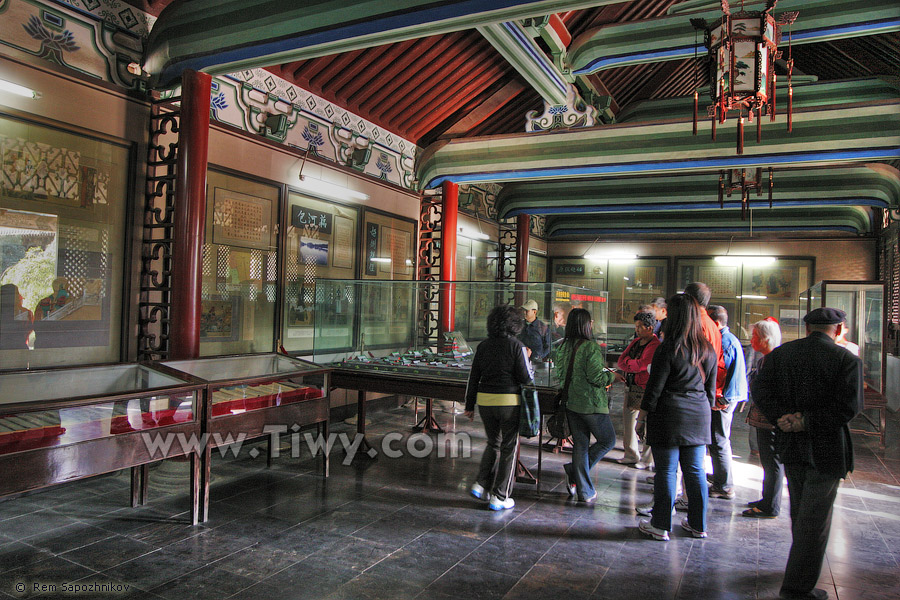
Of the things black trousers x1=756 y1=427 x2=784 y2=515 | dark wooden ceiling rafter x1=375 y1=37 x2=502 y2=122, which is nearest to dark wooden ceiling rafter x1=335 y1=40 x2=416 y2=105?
dark wooden ceiling rafter x1=375 y1=37 x2=502 y2=122

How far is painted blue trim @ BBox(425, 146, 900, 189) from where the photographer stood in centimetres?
632

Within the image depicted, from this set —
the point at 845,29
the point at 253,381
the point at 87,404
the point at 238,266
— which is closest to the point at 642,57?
the point at 845,29

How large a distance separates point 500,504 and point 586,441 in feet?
2.74

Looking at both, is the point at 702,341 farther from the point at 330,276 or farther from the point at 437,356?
the point at 330,276

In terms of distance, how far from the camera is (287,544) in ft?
11.9

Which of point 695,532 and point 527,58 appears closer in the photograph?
point 695,532

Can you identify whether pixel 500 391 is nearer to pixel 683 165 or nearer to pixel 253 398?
pixel 253 398

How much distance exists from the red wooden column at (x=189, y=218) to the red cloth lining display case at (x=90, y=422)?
27.7 inches

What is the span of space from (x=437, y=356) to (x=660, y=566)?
3.02 m

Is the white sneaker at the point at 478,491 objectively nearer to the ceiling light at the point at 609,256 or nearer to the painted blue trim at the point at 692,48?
the painted blue trim at the point at 692,48

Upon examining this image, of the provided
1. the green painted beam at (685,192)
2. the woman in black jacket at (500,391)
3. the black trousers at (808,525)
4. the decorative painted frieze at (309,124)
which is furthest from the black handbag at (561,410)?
the green painted beam at (685,192)

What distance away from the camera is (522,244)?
38.9ft

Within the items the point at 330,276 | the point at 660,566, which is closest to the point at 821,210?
the point at 330,276

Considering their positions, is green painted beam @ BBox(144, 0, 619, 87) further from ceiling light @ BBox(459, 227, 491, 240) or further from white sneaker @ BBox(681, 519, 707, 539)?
ceiling light @ BBox(459, 227, 491, 240)
